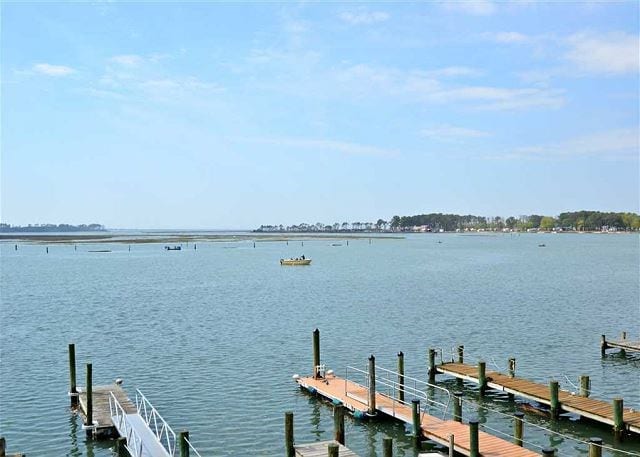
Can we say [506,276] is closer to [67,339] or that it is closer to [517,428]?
[67,339]

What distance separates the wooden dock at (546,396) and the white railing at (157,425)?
42.0ft

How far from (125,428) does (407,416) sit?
31.5 feet

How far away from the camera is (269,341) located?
3966cm

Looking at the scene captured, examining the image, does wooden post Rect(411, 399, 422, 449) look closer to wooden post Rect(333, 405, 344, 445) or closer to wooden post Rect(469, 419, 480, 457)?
wooden post Rect(333, 405, 344, 445)

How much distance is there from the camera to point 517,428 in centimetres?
2019

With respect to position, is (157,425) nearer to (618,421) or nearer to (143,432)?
(143,432)

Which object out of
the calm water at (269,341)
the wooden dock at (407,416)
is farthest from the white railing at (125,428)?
the wooden dock at (407,416)

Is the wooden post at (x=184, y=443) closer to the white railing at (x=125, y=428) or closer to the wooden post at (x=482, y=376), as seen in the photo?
the white railing at (x=125, y=428)

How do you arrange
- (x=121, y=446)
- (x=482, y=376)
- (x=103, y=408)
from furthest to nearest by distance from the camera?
(x=482, y=376), (x=103, y=408), (x=121, y=446)

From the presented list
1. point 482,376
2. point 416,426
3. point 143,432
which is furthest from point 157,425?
point 482,376

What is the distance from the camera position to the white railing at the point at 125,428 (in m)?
20.4

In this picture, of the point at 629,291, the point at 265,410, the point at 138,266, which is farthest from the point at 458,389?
the point at 138,266

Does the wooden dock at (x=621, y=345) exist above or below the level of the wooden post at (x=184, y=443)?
below

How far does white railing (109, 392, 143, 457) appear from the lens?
67.0 feet
